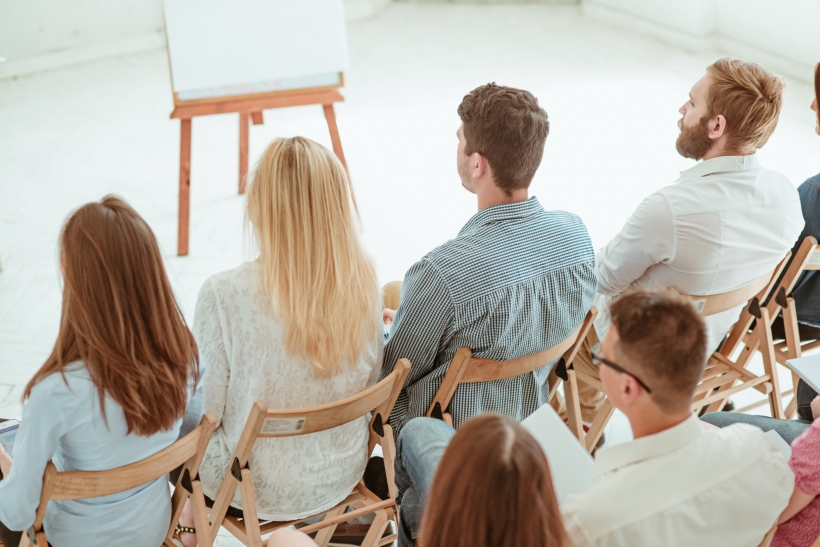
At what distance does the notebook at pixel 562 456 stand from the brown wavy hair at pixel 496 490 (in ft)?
1.96

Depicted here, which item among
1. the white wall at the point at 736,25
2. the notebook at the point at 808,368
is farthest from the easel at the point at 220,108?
the white wall at the point at 736,25

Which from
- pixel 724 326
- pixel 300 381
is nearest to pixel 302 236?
pixel 300 381

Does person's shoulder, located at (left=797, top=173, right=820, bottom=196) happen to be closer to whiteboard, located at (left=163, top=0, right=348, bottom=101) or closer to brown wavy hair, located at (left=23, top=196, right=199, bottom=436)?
brown wavy hair, located at (left=23, top=196, right=199, bottom=436)

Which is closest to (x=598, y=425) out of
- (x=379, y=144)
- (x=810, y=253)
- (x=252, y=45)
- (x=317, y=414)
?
(x=810, y=253)

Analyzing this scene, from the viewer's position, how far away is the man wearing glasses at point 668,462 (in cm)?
139

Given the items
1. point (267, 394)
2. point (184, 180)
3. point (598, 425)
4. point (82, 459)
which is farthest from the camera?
point (184, 180)

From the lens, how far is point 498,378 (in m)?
2.14

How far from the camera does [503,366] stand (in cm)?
211

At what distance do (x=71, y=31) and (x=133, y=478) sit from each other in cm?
518

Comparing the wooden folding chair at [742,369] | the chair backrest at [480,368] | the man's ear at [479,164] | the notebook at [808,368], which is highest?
the man's ear at [479,164]

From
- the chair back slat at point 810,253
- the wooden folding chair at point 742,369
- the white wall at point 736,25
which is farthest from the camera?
the white wall at point 736,25

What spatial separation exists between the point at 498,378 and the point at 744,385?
1009 millimetres

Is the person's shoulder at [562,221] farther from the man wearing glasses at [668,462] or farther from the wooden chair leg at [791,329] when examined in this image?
the wooden chair leg at [791,329]

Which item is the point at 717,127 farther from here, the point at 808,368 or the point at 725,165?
the point at 808,368
